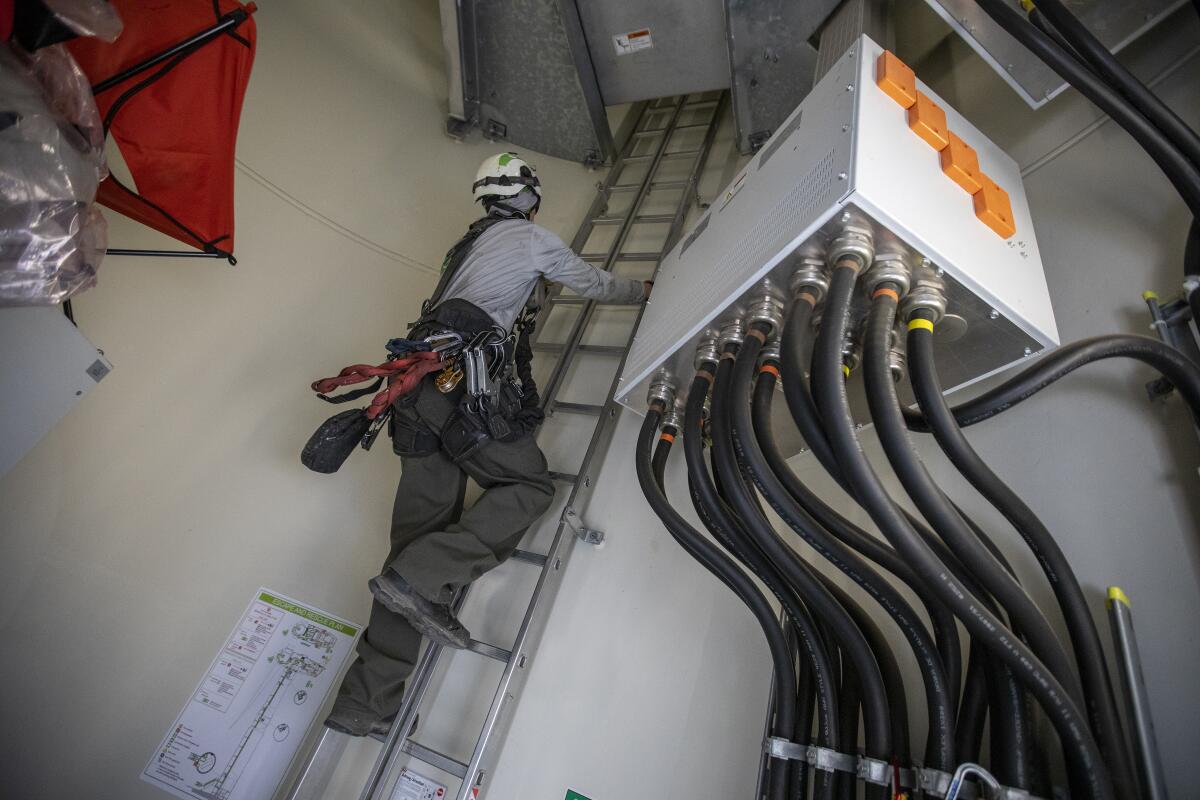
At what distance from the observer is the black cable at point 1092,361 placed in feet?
2.40

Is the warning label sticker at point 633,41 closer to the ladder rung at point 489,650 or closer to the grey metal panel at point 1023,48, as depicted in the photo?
the grey metal panel at point 1023,48

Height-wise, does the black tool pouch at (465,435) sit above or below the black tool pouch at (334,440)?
above

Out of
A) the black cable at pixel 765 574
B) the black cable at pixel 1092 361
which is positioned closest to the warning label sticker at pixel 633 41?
the black cable at pixel 765 574

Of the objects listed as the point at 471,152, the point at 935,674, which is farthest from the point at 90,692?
the point at 471,152

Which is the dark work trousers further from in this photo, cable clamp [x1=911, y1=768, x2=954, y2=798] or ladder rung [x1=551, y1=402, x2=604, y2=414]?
cable clamp [x1=911, y1=768, x2=954, y2=798]

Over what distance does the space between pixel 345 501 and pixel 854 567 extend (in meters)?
1.48

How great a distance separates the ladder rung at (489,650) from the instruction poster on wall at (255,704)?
42 cm

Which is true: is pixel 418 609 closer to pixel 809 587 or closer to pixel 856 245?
pixel 809 587

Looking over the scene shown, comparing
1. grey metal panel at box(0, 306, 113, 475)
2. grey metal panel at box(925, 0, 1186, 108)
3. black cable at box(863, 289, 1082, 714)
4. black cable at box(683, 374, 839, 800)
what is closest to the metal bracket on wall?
black cable at box(683, 374, 839, 800)

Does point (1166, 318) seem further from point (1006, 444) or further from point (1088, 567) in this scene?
point (1088, 567)

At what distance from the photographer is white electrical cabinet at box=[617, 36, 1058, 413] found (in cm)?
83

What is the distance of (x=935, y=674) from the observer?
75 centimetres

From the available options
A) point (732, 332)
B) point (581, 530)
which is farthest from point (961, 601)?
point (581, 530)

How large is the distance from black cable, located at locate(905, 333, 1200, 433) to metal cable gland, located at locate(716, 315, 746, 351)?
36 centimetres
